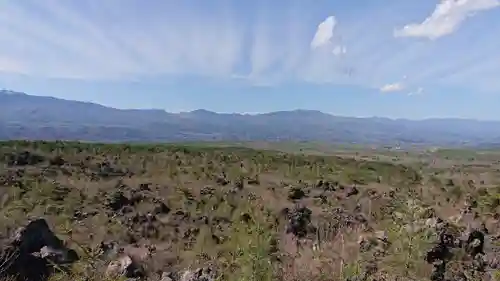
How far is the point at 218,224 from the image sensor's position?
901 inches

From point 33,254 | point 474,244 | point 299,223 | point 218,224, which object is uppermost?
point 474,244

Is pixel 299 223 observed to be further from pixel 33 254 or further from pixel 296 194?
pixel 296 194

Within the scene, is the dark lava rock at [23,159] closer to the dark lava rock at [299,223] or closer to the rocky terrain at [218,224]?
the rocky terrain at [218,224]

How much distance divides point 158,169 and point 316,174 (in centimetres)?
1340

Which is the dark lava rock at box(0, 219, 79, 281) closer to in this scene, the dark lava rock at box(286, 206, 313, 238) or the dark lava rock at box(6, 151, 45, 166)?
the dark lava rock at box(286, 206, 313, 238)

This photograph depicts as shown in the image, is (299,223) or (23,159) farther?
(23,159)

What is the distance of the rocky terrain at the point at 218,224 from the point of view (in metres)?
8.95

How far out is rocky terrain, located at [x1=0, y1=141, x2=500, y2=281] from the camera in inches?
352

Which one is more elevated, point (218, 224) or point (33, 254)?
point (33, 254)

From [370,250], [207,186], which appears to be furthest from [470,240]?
[207,186]

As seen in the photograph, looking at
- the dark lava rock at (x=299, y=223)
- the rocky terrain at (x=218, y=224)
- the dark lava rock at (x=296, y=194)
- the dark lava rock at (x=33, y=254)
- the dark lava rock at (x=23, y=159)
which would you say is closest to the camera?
the rocky terrain at (x=218, y=224)

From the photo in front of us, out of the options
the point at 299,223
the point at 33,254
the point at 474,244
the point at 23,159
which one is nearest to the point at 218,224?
the point at 299,223

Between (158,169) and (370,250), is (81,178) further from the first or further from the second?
(370,250)

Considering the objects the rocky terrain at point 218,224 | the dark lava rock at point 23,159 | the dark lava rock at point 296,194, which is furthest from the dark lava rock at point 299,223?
the dark lava rock at point 23,159
